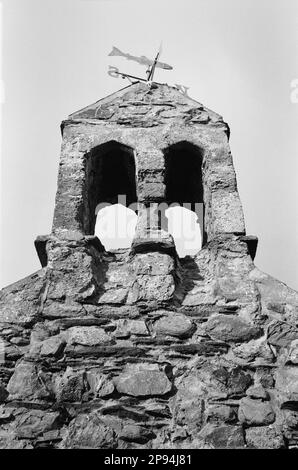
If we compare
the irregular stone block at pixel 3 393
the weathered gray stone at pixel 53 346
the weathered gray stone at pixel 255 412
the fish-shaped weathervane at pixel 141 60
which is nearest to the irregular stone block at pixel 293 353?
the weathered gray stone at pixel 255 412

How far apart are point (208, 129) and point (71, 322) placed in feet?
8.71

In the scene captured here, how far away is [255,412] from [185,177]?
297cm

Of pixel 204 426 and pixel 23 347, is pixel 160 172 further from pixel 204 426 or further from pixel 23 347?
pixel 204 426

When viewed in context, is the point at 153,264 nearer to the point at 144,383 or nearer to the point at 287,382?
the point at 144,383

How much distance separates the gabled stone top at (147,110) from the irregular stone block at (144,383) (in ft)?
9.41

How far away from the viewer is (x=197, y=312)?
428 centimetres

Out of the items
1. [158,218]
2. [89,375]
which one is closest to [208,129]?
[158,218]

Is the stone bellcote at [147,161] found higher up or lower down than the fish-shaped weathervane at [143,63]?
lower down

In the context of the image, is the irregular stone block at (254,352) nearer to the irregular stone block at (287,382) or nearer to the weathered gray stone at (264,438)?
the irregular stone block at (287,382)

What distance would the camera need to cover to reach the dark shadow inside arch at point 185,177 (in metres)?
5.74

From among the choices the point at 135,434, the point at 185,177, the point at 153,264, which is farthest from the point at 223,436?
the point at 185,177

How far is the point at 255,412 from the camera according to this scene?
3.62 m

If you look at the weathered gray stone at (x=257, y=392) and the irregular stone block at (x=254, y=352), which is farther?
the irregular stone block at (x=254, y=352)
